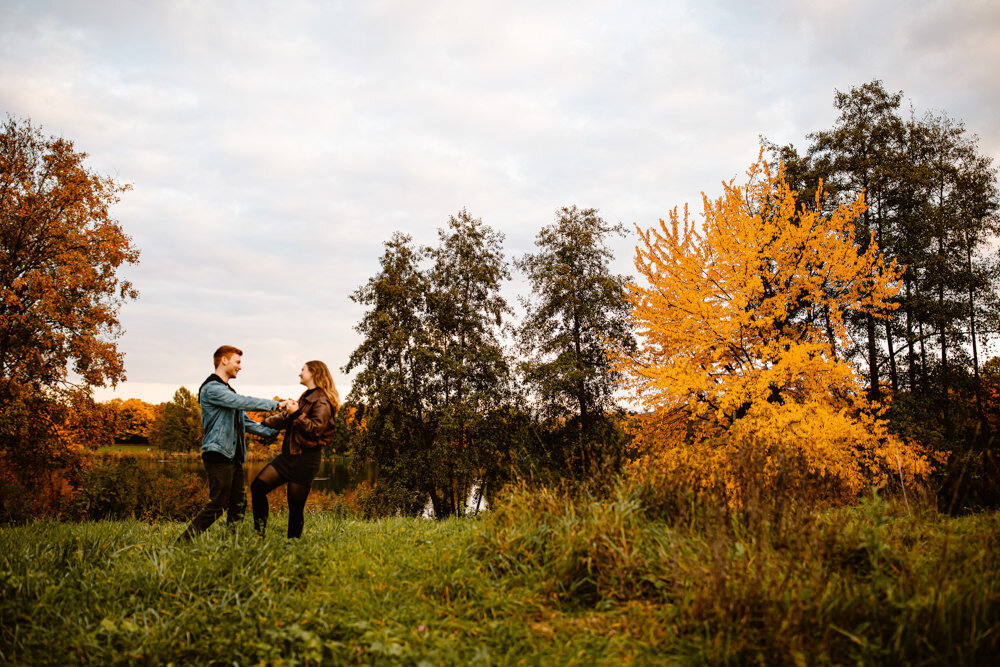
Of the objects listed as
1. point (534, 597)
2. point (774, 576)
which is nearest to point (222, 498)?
point (534, 597)

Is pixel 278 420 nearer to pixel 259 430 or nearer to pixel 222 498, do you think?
pixel 259 430

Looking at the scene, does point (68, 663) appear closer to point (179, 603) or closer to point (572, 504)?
point (179, 603)

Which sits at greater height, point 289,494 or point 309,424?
point 309,424

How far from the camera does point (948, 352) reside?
17.5 metres

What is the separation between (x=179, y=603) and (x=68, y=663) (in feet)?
1.85

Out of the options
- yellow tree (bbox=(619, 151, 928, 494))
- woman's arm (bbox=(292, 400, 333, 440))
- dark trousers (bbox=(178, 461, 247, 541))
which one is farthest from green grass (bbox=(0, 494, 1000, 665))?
yellow tree (bbox=(619, 151, 928, 494))

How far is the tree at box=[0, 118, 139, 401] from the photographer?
48.8 ft

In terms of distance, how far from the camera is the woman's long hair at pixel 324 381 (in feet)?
16.3

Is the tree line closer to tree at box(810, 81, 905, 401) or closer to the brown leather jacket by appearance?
tree at box(810, 81, 905, 401)

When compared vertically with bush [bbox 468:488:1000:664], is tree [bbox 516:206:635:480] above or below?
above

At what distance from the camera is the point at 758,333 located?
10281 millimetres

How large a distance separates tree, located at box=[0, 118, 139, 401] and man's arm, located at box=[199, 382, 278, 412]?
46.6 ft

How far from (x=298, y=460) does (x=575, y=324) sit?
49.0 ft

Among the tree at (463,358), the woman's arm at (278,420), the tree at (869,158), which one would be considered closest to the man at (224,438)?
the woman's arm at (278,420)
